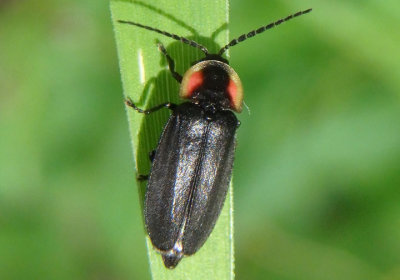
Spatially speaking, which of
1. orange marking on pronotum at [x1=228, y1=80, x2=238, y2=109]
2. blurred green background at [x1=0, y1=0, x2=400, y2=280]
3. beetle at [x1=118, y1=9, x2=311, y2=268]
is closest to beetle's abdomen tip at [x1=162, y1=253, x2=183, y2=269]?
beetle at [x1=118, y1=9, x2=311, y2=268]

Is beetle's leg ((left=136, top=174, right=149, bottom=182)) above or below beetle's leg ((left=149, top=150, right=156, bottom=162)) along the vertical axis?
below

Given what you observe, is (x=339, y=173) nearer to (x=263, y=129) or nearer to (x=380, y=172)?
(x=380, y=172)

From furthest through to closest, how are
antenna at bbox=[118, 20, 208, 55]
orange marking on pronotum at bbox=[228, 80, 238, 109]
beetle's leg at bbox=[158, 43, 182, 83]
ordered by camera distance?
orange marking on pronotum at bbox=[228, 80, 238, 109] < beetle's leg at bbox=[158, 43, 182, 83] < antenna at bbox=[118, 20, 208, 55]

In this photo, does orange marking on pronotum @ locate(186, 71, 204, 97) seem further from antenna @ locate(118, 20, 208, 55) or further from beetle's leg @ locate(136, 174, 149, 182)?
beetle's leg @ locate(136, 174, 149, 182)

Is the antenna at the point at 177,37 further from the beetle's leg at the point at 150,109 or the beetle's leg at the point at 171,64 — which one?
the beetle's leg at the point at 150,109

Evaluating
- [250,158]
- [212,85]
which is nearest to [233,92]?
[212,85]

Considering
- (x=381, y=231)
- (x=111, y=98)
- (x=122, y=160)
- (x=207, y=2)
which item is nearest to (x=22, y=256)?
(x=122, y=160)

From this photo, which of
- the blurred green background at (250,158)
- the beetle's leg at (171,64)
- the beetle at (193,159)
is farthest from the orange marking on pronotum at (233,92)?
the blurred green background at (250,158)
